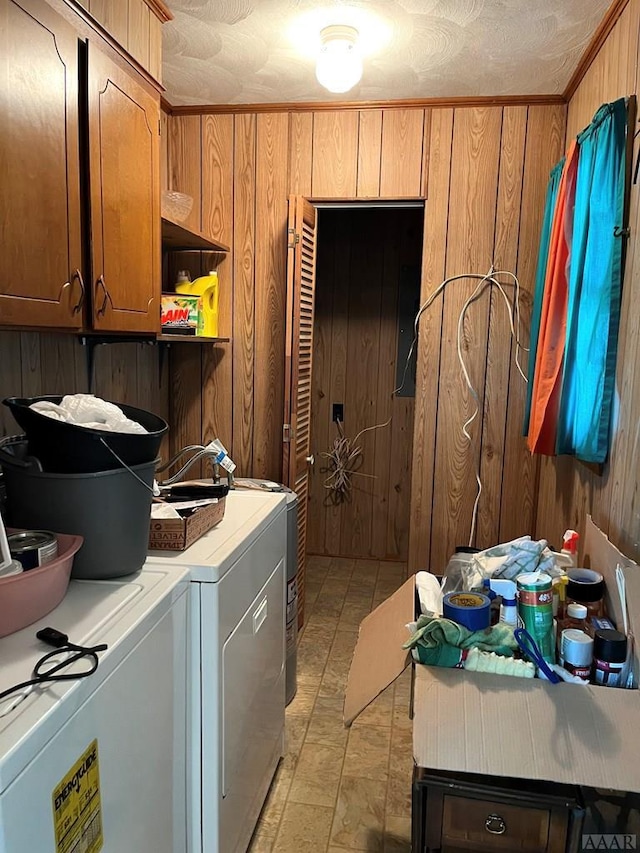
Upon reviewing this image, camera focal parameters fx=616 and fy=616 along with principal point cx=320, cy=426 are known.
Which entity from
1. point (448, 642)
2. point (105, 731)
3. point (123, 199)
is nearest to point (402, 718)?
point (448, 642)

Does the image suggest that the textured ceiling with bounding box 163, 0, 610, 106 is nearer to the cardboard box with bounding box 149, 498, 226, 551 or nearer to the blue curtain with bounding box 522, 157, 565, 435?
the blue curtain with bounding box 522, 157, 565, 435

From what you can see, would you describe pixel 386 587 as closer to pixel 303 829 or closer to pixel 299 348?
pixel 299 348

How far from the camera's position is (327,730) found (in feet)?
7.69

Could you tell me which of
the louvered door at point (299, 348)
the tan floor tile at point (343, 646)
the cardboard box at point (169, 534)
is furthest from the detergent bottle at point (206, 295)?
the tan floor tile at point (343, 646)

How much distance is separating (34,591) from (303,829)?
1.34 metres

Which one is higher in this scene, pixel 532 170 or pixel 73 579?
pixel 532 170

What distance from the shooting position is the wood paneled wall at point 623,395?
1640 millimetres

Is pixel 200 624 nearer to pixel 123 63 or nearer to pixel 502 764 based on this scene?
pixel 502 764

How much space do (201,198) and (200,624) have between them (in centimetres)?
220

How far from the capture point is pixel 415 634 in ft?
4.40

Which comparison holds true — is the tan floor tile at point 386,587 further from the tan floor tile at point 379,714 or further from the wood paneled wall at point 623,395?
the wood paneled wall at point 623,395

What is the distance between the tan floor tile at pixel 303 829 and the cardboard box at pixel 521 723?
2.49ft

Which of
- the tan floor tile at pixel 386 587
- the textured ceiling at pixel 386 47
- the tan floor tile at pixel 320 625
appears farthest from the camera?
the tan floor tile at pixel 386 587

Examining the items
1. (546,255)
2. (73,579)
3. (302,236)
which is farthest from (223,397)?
(73,579)
